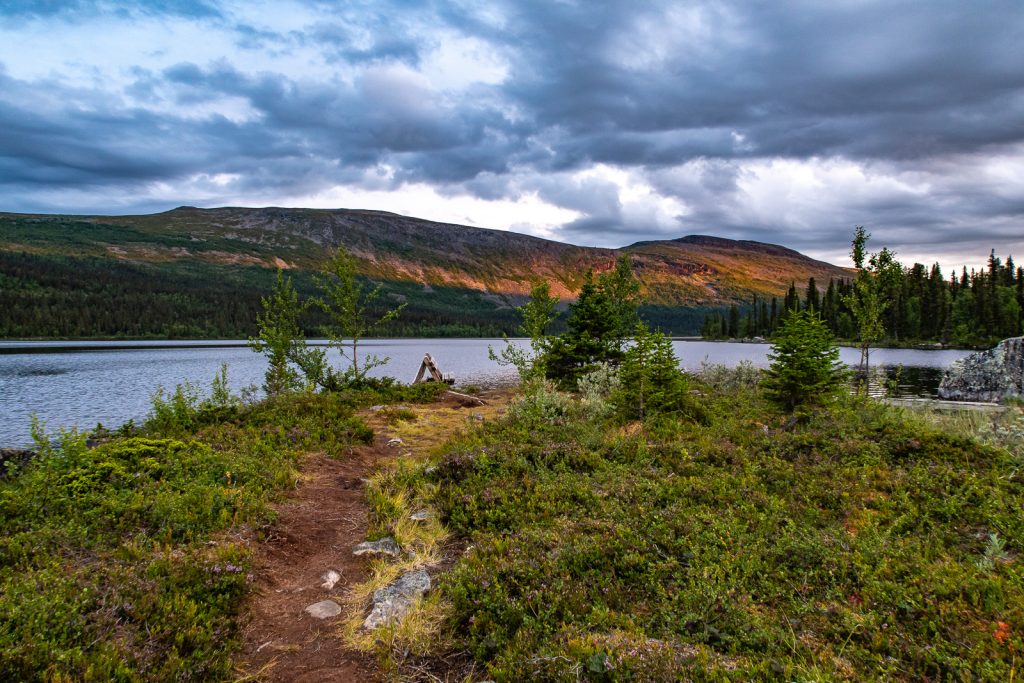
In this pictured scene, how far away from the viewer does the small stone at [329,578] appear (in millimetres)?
6680

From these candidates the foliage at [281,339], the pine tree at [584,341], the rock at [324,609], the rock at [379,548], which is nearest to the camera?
the rock at [324,609]

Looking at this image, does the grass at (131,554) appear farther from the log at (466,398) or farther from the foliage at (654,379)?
the log at (466,398)

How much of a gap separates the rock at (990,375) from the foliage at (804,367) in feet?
60.3

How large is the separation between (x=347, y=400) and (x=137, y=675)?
1707 centimetres

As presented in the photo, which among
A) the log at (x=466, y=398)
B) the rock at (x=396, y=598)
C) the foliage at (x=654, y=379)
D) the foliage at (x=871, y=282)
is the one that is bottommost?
the log at (x=466, y=398)

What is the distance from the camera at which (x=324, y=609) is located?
6113 millimetres

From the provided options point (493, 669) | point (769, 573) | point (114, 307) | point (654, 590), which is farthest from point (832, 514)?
point (114, 307)

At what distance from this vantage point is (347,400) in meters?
20.9

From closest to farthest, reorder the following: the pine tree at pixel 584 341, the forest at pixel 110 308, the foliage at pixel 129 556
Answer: the foliage at pixel 129 556 < the pine tree at pixel 584 341 < the forest at pixel 110 308

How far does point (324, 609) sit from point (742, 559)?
500cm

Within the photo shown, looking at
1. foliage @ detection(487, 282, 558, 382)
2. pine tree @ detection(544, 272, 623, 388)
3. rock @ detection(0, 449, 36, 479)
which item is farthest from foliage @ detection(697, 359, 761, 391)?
rock @ detection(0, 449, 36, 479)

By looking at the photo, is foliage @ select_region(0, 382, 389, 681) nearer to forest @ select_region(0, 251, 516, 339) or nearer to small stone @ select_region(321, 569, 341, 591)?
small stone @ select_region(321, 569, 341, 591)

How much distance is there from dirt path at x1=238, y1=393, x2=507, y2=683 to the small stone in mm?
32

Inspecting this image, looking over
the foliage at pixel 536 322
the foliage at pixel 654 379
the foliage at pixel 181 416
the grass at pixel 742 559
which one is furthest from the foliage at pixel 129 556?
the foliage at pixel 536 322
